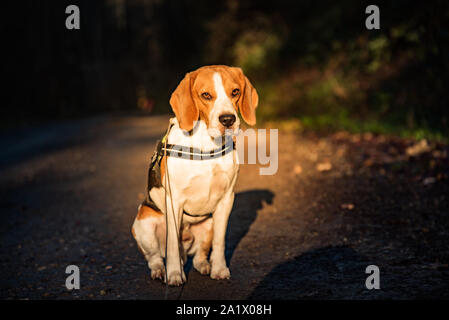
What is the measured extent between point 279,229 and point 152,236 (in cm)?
188

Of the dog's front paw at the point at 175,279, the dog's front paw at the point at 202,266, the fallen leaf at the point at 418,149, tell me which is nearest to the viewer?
the dog's front paw at the point at 175,279

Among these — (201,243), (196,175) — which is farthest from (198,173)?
(201,243)

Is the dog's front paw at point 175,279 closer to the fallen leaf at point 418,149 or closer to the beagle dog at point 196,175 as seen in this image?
the beagle dog at point 196,175

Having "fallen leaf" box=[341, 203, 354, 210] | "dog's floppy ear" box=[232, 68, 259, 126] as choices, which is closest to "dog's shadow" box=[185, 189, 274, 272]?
"fallen leaf" box=[341, 203, 354, 210]

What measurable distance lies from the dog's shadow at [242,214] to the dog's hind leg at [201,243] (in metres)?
0.17

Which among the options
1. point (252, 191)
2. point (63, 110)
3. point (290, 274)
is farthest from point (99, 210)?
point (63, 110)

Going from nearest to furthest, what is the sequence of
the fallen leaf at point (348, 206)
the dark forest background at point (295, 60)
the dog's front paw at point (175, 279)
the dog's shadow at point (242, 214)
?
1. the dog's front paw at point (175, 279)
2. the dog's shadow at point (242, 214)
3. the fallen leaf at point (348, 206)
4. the dark forest background at point (295, 60)

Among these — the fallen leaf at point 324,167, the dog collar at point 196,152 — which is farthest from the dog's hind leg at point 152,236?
the fallen leaf at point 324,167

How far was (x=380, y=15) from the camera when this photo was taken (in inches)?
533

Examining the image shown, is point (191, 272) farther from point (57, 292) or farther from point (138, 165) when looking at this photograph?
point (138, 165)

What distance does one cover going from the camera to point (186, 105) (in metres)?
3.71

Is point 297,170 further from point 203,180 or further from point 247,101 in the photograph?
point 203,180

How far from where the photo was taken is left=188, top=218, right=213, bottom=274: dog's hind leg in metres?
4.23

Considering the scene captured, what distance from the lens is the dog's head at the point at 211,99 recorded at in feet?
11.7
